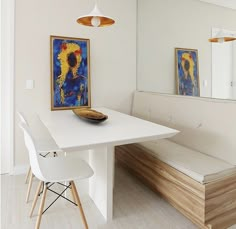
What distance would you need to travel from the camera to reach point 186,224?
1.84m

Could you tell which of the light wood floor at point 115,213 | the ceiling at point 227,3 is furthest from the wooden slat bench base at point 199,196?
the ceiling at point 227,3

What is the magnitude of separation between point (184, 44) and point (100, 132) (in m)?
1.71

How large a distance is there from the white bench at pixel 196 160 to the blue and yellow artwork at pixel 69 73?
37.8 inches

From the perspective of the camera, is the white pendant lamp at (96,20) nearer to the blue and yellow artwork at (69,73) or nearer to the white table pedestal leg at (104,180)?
the blue and yellow artwork at (69,73)

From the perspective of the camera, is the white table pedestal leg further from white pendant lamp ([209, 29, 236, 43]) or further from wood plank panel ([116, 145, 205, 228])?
white pendant lamp ([209, 29, 236, 43])

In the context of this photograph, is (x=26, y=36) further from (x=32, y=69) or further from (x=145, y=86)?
(x=145, y=86)

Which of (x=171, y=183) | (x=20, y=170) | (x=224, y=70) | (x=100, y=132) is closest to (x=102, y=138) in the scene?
(x=100, y=132)

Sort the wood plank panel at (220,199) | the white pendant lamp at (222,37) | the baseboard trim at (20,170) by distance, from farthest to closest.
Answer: the baseboard trim at (20,170) → the white pendant lamp at (222,37) → the wood plank panel at (220,199)

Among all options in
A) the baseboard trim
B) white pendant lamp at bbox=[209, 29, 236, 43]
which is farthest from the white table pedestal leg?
white pendant lamp at bbox=[209, 29, 236, 43]

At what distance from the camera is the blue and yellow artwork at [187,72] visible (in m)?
2.61

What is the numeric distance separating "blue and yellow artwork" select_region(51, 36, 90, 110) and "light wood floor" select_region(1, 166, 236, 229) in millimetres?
1123

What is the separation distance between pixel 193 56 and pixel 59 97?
5.56ft

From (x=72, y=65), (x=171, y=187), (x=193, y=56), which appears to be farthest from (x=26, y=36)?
(x=171, y=187)

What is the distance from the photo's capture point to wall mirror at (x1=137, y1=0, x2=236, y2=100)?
2.19m
